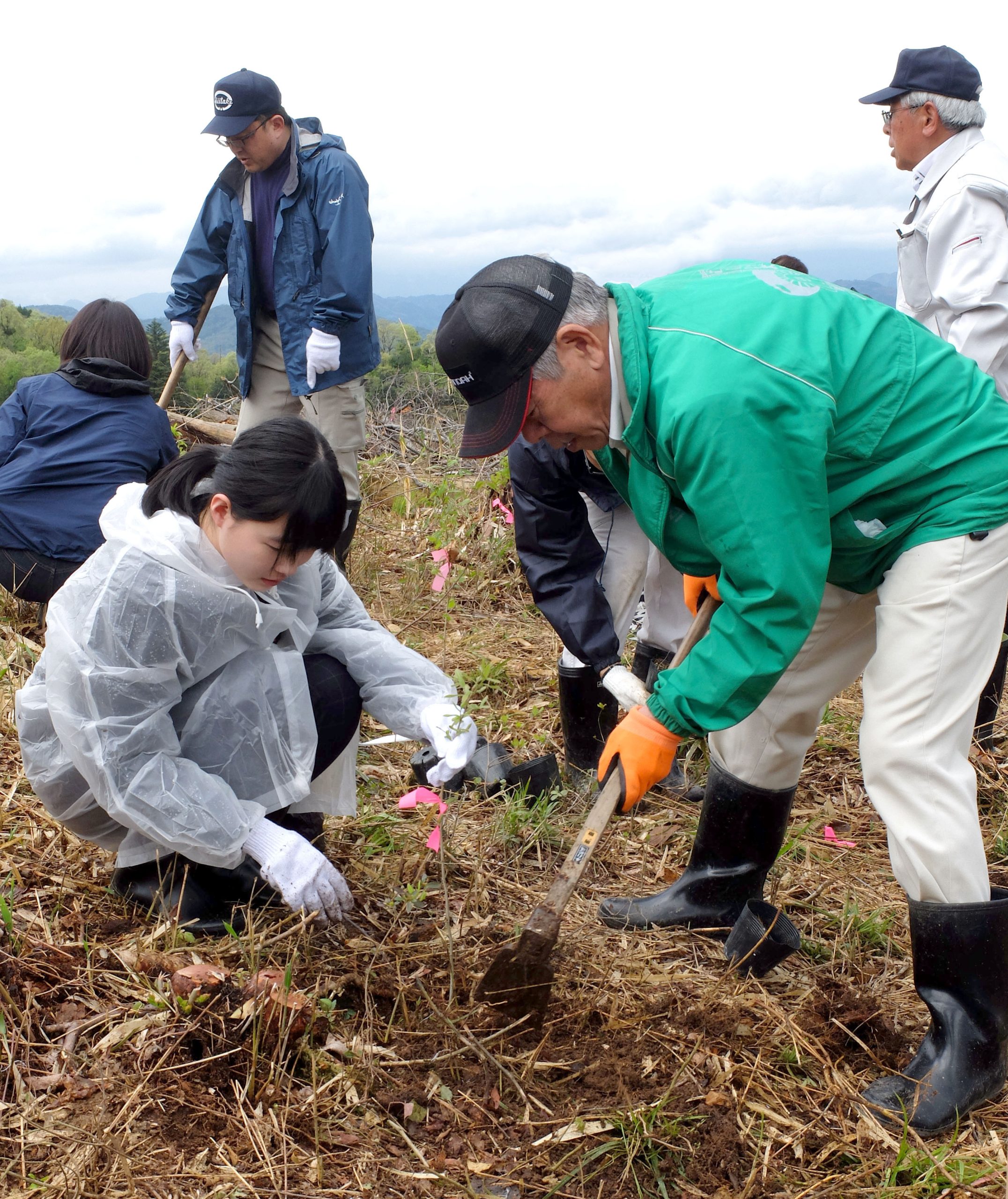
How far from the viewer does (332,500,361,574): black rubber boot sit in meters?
4.82

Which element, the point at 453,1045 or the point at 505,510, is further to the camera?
the point at 505,510

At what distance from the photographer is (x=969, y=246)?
10.9 feet

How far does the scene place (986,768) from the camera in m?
3.43

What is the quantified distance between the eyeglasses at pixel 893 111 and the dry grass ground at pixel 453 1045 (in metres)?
2.43

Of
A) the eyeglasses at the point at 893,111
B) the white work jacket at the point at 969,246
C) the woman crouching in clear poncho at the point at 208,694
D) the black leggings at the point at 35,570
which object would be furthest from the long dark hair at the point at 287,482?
the eyeglasses at the point at 893,111

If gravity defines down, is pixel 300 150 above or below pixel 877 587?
above

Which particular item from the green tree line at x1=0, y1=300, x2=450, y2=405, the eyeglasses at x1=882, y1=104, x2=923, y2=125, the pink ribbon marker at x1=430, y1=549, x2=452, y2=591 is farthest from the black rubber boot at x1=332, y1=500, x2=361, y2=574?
the eyeglasses at x1=882, y1=104, x2=923, y2=125

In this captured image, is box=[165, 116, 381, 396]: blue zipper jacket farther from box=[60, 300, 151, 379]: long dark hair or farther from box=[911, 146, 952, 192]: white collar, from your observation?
box=[911, 146, 952, 192]: white collar

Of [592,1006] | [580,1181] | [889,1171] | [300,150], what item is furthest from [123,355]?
[889,1171]

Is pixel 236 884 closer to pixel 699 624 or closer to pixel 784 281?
pixel 699 624

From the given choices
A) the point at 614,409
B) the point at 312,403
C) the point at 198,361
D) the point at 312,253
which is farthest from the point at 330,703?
the point at 198,361

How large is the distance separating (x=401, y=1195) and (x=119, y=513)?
57.7 inches

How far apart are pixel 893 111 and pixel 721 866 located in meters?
2.71

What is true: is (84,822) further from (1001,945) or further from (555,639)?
(555,639)
